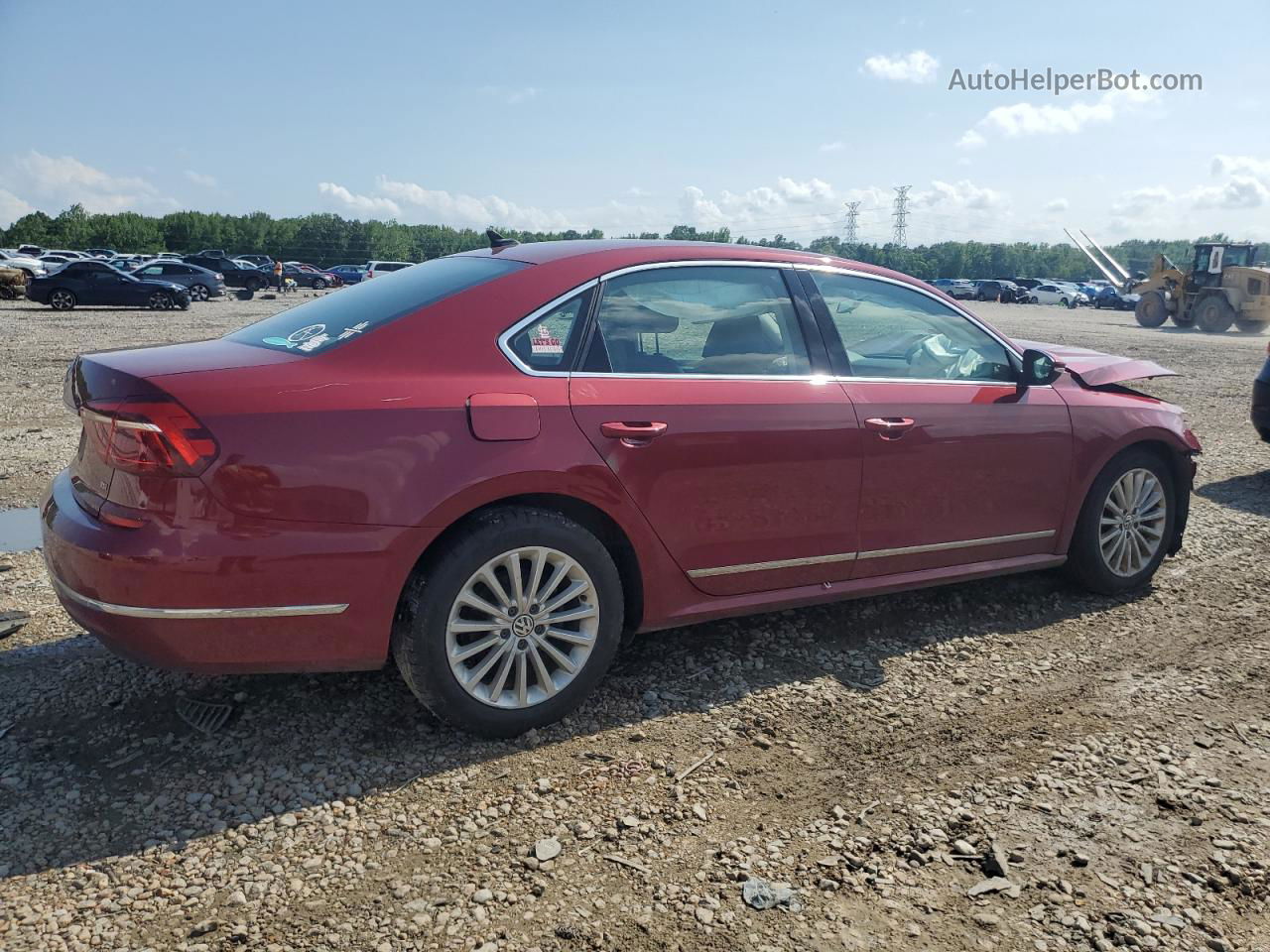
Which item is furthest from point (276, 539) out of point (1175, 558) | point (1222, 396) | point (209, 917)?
point (1222, 396)

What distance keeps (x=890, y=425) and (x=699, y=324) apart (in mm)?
890

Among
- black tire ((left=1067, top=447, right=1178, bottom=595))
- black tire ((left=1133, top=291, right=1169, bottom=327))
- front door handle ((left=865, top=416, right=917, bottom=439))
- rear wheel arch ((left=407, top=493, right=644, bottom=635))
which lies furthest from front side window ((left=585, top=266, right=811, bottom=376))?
black tire ((left=1133, top=291, right=1169, bottom=327))

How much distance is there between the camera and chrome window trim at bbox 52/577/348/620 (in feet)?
9.31

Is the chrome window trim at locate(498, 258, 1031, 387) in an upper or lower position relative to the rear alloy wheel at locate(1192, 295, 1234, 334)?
lower

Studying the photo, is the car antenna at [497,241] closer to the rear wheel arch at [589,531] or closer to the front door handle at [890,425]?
the rear wheel arch at [589,531]

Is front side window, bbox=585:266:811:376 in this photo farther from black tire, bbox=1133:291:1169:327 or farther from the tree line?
the tree line

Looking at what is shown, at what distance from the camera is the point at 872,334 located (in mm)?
4180

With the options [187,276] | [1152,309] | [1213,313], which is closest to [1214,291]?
[1213,313]

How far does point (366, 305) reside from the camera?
354cm

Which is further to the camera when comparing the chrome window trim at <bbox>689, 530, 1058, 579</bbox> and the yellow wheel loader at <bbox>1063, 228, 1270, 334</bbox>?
the yellow wheel loader at <bbox>1063, 228, 1270, 334</bbox>

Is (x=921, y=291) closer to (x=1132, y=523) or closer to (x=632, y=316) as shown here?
(x=632, y=316)

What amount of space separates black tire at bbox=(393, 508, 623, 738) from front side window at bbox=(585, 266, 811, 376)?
0.63m

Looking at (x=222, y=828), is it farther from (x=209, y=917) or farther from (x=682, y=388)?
(x=682, y=388)

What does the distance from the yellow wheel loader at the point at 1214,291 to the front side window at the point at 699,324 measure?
102ft
